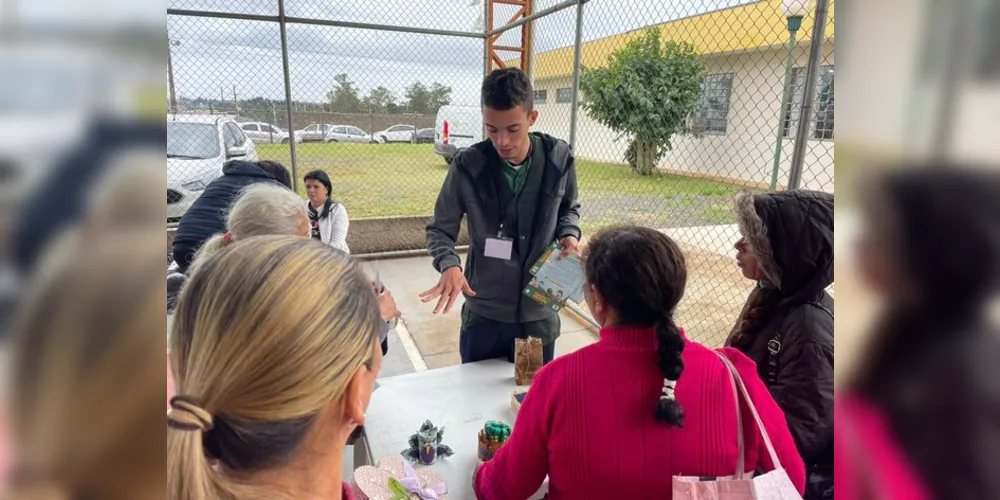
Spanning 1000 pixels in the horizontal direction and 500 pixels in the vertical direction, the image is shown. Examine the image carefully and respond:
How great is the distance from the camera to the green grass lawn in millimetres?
6488

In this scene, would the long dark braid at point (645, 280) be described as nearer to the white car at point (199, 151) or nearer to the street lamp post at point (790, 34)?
the street lamp post at point (790, 34)

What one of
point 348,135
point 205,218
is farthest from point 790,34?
point 348,135

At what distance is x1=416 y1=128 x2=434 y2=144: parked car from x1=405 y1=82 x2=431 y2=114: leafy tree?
0.40 m

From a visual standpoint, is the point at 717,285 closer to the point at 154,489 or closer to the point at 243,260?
the point at 243,260

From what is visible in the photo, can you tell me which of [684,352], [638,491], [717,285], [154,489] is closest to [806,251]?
[684,352]

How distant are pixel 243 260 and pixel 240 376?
172 mm

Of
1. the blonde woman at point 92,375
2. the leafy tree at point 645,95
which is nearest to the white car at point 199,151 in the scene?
the leafy tree at point 645,95

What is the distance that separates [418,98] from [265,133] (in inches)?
63.0

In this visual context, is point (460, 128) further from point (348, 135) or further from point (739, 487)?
point (739, 487)

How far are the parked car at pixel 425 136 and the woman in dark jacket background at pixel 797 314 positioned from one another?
541cm

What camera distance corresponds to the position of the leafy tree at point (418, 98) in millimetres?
5914

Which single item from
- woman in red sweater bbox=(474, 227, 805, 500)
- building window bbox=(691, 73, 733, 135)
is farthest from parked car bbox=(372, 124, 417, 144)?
woman in red sweater bbox=(474, 227, 805, 500)

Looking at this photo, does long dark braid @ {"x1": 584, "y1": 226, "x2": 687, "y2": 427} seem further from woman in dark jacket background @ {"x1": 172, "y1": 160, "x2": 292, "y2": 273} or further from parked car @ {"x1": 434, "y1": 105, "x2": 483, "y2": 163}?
parked car @ {"x1": 434, "y1": 105, "x2": 483, "y2": 163}

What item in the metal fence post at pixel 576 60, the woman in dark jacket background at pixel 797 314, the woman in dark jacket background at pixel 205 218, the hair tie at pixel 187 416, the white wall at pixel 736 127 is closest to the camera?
the hair tie at pixel 187 416
